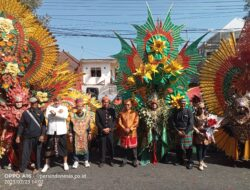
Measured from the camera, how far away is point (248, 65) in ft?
17.7

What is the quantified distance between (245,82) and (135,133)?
2184 mm

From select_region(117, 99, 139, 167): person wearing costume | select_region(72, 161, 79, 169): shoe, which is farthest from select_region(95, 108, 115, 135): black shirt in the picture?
select_region(72, 161, 79, 169): shoe

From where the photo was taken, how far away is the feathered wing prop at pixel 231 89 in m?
5.35

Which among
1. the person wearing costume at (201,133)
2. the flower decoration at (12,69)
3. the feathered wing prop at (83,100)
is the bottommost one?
the person wearing costume at (201,133)

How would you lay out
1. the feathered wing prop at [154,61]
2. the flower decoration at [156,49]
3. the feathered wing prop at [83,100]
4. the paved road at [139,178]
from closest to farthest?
the paved road at [139,178], the feathered wing prop at [154,61], the flower decoration at [156,49], the feathered wing prop at [83,100]

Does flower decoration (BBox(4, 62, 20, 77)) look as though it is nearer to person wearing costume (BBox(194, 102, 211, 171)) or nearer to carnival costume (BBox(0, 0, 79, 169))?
carnival costume (BBox(0, 0, 79, 169))

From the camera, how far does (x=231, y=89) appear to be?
5.59m

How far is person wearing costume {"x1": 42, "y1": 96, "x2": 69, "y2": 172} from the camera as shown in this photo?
5262mm

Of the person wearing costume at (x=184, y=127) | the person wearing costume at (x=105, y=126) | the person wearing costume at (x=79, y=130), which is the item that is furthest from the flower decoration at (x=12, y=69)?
the person wearing costume at (x=184, y=127)

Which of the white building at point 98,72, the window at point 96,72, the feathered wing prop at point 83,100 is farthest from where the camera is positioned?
the window at point 96,72

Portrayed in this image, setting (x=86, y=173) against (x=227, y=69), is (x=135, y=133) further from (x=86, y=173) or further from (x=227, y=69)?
(x=227, y=69)

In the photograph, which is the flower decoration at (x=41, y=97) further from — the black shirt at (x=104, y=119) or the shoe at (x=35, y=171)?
the shoe at (x=35, y=171)

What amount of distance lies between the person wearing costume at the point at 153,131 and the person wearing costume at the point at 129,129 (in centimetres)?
22

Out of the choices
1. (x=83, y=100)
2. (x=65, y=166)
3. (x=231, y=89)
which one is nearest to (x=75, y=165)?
(x=65, y=166)
